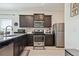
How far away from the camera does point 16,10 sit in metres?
9.34

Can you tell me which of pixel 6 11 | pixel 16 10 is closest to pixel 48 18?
pixel 16 10

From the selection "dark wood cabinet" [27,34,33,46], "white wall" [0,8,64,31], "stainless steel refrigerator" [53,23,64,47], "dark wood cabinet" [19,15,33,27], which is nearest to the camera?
"stainless steel refrigerator" [53,23,64,47]

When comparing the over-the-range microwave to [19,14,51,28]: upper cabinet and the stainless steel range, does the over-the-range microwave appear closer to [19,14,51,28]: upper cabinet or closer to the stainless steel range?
[19,14,51,28]: upper cabinet

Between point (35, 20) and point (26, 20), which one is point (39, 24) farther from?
point (26, 20)

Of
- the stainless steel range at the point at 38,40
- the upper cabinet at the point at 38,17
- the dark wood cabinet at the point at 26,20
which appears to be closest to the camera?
the stainless steel range at the point at 38,40

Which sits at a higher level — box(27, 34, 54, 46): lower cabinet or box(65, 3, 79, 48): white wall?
box(65, 3, 79, 48): white wall

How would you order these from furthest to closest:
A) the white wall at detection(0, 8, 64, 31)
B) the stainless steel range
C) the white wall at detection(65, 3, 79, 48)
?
1. the white wall at detection(0, 8, 64, 31)
2. the stainless steel range
3. the white wall at detection(65, 3, 79, 48)

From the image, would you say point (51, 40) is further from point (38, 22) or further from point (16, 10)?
point (16, 10)

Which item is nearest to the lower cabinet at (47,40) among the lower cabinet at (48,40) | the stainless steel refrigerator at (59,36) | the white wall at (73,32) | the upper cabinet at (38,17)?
the lower cabinet at (48,40)

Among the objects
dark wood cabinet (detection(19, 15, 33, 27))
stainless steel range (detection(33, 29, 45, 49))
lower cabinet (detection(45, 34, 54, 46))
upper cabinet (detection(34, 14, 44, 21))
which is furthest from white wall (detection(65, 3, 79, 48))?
dark wood cabinet (detection(19, 15, 33, 27))

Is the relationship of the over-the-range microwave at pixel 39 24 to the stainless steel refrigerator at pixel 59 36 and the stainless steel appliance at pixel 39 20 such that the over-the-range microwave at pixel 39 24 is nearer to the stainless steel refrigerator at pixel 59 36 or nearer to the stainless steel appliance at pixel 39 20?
the stainless steel appliance at pixel 39 20

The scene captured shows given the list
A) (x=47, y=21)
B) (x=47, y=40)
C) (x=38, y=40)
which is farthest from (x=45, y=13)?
(x=38, y=40)

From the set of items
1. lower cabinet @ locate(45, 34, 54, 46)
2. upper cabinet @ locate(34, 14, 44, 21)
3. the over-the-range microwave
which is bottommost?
Answer: lower cabinet @ locate(45, 34, 54, 46)

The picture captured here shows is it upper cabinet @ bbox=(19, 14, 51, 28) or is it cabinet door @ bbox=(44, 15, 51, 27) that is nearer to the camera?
upper cabinet @ bbox=(19, 14, 51, 28)
